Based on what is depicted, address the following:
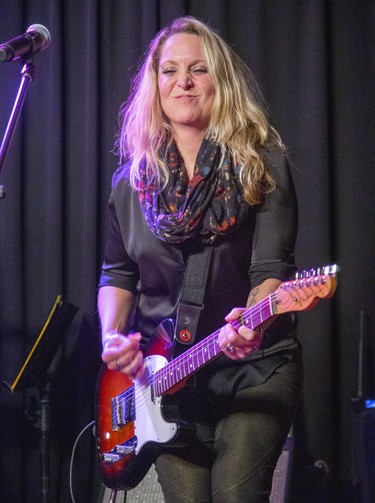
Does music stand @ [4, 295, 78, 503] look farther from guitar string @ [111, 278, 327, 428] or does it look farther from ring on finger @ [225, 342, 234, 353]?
ring on finger @ [225, 342, 234, 353]

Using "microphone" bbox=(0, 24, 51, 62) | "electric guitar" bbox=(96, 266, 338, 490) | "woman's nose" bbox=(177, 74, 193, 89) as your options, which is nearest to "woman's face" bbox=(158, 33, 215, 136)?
"woman's nose" bbox=(177, 74, 193, 89)

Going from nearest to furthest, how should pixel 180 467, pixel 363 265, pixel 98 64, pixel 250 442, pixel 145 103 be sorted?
pixel 250 442 → pixel 180 467 → pixel 145 103 → pixel 363 265 → pixel 98 64

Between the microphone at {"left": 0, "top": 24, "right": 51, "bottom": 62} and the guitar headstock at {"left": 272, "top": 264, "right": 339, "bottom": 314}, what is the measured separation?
1.01 meters

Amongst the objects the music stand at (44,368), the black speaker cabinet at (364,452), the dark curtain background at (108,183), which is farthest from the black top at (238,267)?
the dark curtain background at (108,183)

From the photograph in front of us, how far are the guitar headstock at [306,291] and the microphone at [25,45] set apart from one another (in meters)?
1.01

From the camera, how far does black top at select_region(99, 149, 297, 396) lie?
2182 mm

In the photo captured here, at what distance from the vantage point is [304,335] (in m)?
3.58

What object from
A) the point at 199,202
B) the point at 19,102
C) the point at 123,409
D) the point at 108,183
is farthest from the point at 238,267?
the point at 108,183

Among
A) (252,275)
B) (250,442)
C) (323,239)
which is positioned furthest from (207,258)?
(323,239)

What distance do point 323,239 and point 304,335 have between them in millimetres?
466

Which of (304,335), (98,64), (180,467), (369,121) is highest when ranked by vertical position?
(98,64)

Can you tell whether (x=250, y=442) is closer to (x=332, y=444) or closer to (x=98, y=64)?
(x=332, y=444)

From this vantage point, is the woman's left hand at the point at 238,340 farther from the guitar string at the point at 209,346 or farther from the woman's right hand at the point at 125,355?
the woman's right hand at the point at 125,355

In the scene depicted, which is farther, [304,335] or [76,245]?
[76,245]
